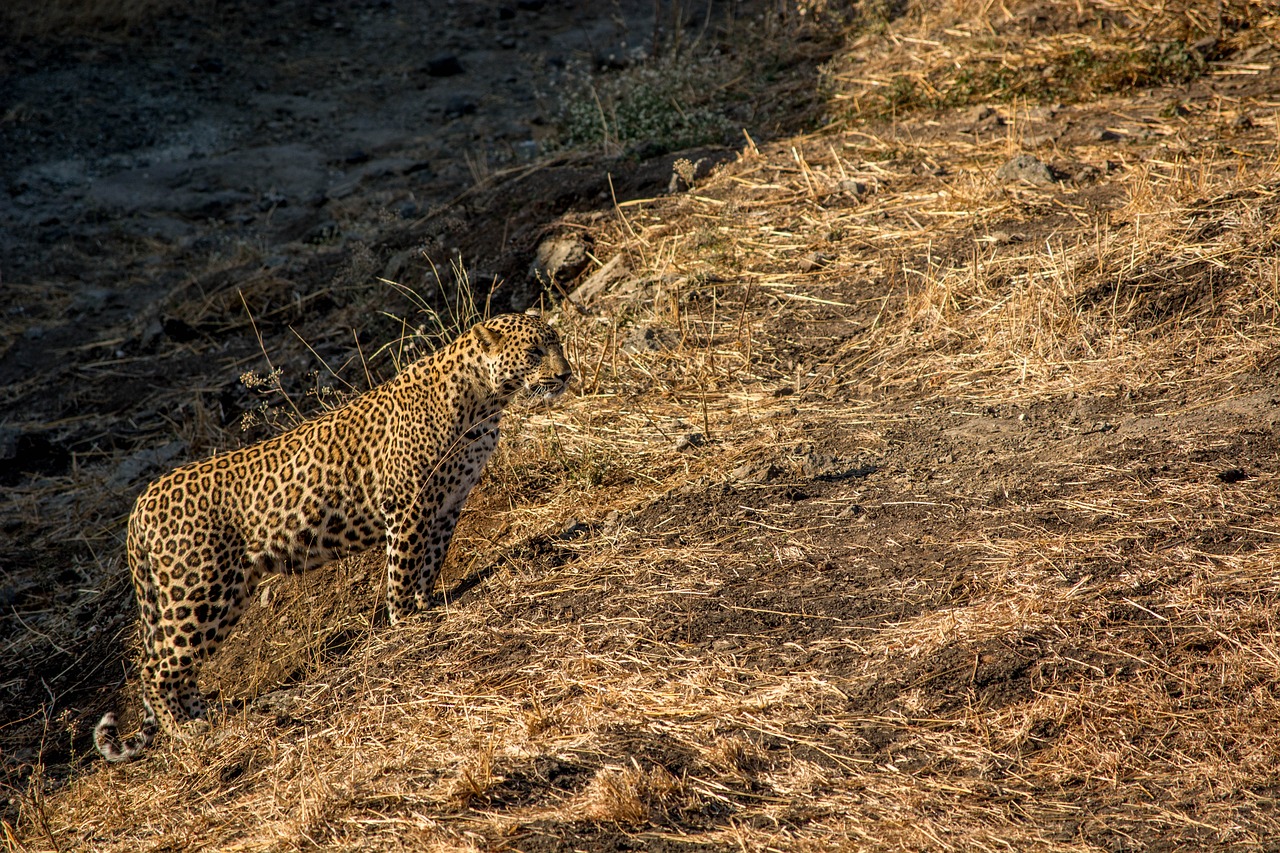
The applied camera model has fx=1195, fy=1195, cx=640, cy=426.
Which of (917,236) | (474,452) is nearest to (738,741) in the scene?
(474,452)

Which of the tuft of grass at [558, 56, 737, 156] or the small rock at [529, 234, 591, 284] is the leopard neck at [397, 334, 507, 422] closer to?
the small rock at [529, 234, 591, 284]

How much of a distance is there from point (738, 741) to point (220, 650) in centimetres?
380

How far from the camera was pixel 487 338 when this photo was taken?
6102 millimetres

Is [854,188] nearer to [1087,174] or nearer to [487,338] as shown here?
[1087,174]

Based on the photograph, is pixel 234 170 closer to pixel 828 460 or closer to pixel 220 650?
pixel 220 650

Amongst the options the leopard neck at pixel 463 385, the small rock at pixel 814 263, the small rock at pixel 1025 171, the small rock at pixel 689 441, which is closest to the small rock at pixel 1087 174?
the small rock at pixel 1025 171

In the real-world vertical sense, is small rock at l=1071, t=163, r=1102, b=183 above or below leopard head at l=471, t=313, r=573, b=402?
below

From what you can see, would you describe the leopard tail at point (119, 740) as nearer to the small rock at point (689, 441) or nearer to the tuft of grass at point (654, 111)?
the small rock at point (689, 441)

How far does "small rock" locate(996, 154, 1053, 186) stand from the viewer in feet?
28.1

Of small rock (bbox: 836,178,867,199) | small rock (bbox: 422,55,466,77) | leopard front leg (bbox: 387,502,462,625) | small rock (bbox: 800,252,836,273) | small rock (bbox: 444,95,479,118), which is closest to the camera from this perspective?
leopard front leg (bbox: 387,502,462,625)

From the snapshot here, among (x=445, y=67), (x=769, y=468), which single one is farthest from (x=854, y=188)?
(x=445, y=67)

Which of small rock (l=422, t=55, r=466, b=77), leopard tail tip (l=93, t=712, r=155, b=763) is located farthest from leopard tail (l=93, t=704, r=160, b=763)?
small rock (l=422, t=55, r=466, b=77)

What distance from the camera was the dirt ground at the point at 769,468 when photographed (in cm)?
435

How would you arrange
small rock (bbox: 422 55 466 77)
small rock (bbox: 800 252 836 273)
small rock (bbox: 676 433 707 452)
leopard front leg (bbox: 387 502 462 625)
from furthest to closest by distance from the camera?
small rock (bbox: 422 55 466 77)
small rock (bbox: 800 252 836 273)
small rock (bbox: 676 433 707 452)
leopard front leg (bbox: 387 502 462 625)
